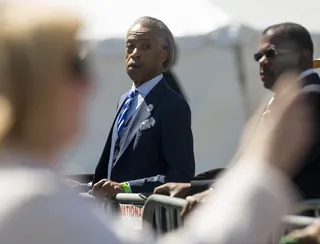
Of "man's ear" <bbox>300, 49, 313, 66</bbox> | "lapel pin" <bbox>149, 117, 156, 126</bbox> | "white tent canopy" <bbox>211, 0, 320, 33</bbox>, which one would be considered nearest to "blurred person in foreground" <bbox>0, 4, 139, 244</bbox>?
"man's ear" <bbox>300, 49, 313, 66</bbox>

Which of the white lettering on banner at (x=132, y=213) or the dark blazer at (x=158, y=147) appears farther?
the dark blazer at (x=158, y=147)

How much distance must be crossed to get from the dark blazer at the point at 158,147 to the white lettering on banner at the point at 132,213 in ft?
0.57

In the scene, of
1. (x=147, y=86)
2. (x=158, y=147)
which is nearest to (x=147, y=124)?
(x=158, y=147)

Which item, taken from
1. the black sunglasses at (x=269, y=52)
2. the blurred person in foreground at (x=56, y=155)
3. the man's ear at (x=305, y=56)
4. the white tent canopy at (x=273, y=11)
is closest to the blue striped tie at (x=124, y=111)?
the black sunglasses at (x=269, y=52)

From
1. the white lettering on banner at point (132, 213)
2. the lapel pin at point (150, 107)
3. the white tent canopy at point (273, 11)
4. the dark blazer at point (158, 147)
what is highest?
the white tent canopy at point (273, 11)

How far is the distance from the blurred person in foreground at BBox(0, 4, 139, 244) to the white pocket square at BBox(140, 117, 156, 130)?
3.12 meters

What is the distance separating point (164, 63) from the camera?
4973 millimetres

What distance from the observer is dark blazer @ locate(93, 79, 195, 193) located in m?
4.46

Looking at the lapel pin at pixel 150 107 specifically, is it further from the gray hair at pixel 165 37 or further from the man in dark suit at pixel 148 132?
the gray hair at pixel 165 37

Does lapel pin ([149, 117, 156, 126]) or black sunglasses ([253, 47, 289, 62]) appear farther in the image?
lapel pin ([149, 117, 156, 126])

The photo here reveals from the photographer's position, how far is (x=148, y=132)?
180 inches

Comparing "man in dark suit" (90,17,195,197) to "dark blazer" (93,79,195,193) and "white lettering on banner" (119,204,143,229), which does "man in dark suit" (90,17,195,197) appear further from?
"white lettering on banner" (119,204,143,229)

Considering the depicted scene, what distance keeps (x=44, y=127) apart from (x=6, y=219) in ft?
0.55

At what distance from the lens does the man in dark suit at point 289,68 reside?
3152mm
